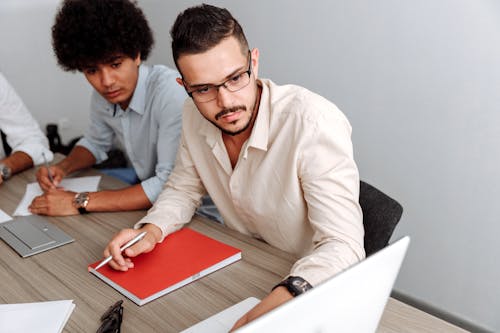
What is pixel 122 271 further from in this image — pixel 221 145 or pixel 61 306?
pixel 221 145

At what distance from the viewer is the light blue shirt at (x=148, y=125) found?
1696mm

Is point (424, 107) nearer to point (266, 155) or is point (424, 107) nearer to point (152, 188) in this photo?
point (266, 155)

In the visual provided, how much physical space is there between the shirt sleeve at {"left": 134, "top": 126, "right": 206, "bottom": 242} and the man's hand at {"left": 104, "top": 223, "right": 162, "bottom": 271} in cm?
5

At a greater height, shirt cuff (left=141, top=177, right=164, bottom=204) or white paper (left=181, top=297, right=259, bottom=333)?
white paper (left=181, top=297, right=259, bottom=333)

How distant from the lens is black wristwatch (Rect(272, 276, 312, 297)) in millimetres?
878

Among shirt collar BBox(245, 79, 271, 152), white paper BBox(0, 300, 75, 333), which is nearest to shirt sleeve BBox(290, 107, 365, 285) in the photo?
shirt collar BBox(245, 79, 271, 152)

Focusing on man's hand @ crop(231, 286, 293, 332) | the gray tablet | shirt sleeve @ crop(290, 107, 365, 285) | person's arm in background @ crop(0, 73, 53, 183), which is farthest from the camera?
person's arm in background @ crop(0, 73, 53, 183)

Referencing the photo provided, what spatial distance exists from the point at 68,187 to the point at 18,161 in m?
0.33

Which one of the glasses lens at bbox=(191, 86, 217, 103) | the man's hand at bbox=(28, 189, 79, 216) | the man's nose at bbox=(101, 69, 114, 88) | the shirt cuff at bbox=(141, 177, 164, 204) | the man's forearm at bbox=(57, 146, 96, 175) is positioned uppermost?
the glasses lens at bbox=(191, 86, 217, 103)

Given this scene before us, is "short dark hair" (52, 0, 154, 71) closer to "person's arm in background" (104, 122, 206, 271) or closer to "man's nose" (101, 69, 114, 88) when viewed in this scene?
"man's nose" (101, 69, 114, 88)

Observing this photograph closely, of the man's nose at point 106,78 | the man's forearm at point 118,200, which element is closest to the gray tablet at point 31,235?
the man's forearm at point 118,200

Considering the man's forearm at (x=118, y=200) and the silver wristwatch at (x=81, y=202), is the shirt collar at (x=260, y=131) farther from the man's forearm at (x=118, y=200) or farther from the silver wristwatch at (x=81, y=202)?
the silver wristwatch at (x=81, y=202)

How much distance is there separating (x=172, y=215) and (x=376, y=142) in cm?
111

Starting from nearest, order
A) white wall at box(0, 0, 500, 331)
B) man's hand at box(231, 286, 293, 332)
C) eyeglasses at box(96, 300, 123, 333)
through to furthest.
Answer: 1. man's hand at box(231, 286, 293, 332)
2. eyeglasses at box(96, 300, 123, 333)
3. white wall at box(0, 0, 500, 331)
